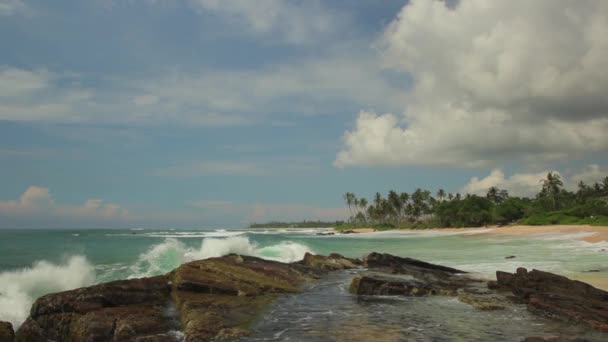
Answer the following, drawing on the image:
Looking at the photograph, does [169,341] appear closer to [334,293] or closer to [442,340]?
[442,340]

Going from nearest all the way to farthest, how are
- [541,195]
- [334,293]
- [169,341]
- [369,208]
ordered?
1. [169,341]
2. [334,293]
3. [541,195]
4. [369,208]

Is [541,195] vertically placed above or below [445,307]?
above

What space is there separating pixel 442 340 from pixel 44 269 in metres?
22.6

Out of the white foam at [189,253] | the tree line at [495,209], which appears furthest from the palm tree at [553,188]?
the white foam at [189,253]

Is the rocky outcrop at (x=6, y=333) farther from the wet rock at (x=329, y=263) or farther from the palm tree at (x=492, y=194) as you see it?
the palm tree at (x=492, y=194)

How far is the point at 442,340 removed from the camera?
11.3 metres

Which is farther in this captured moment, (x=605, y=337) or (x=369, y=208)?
(x=369, y=208)

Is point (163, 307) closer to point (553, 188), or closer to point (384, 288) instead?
point (384, 288)

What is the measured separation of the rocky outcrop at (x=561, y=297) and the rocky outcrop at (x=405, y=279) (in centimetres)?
296

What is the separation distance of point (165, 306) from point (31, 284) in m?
12.7

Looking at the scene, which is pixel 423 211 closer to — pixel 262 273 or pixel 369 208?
pixel 369 208

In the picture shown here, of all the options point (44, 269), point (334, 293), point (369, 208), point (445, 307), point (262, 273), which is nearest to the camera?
point (445, 307)

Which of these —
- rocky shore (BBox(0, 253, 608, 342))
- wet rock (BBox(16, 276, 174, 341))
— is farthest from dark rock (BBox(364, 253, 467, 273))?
wet rock (BBox(16, 276, 174, 341))

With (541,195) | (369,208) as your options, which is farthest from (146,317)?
(369,208)
